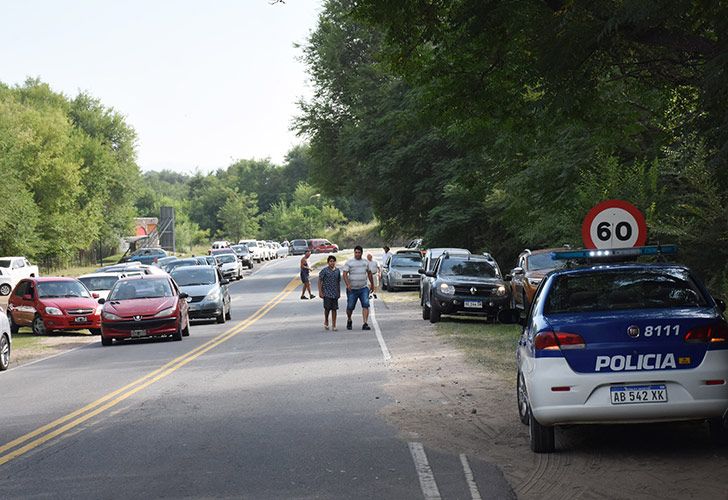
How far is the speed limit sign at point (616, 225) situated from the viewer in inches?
581

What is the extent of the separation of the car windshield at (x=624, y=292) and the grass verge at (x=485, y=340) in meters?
5.77

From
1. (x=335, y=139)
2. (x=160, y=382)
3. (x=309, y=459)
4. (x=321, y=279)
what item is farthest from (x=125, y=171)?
(x=309, y=459)

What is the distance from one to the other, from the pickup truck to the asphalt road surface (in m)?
38.3

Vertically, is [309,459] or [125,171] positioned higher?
[125,171]

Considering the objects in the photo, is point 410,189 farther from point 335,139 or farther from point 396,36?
point 396,36

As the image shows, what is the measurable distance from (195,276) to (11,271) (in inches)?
1142

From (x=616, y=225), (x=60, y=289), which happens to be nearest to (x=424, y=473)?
(x=616, y=225)

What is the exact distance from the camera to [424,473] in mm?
8930

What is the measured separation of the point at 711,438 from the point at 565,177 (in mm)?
13852

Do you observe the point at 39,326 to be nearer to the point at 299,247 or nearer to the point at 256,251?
the point at 256,251

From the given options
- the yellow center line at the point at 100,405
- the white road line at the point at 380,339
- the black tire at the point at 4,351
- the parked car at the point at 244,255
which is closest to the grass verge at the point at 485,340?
the white road line at the point at 380,339

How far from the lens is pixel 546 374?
953 centimetres

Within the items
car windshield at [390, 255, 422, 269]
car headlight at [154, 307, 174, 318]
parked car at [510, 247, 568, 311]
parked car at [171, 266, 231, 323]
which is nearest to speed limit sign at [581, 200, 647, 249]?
parked car at [510, 247, 568, 311]

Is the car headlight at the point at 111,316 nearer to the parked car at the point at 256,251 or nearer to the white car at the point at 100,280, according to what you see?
the white car at the point at 100,280
